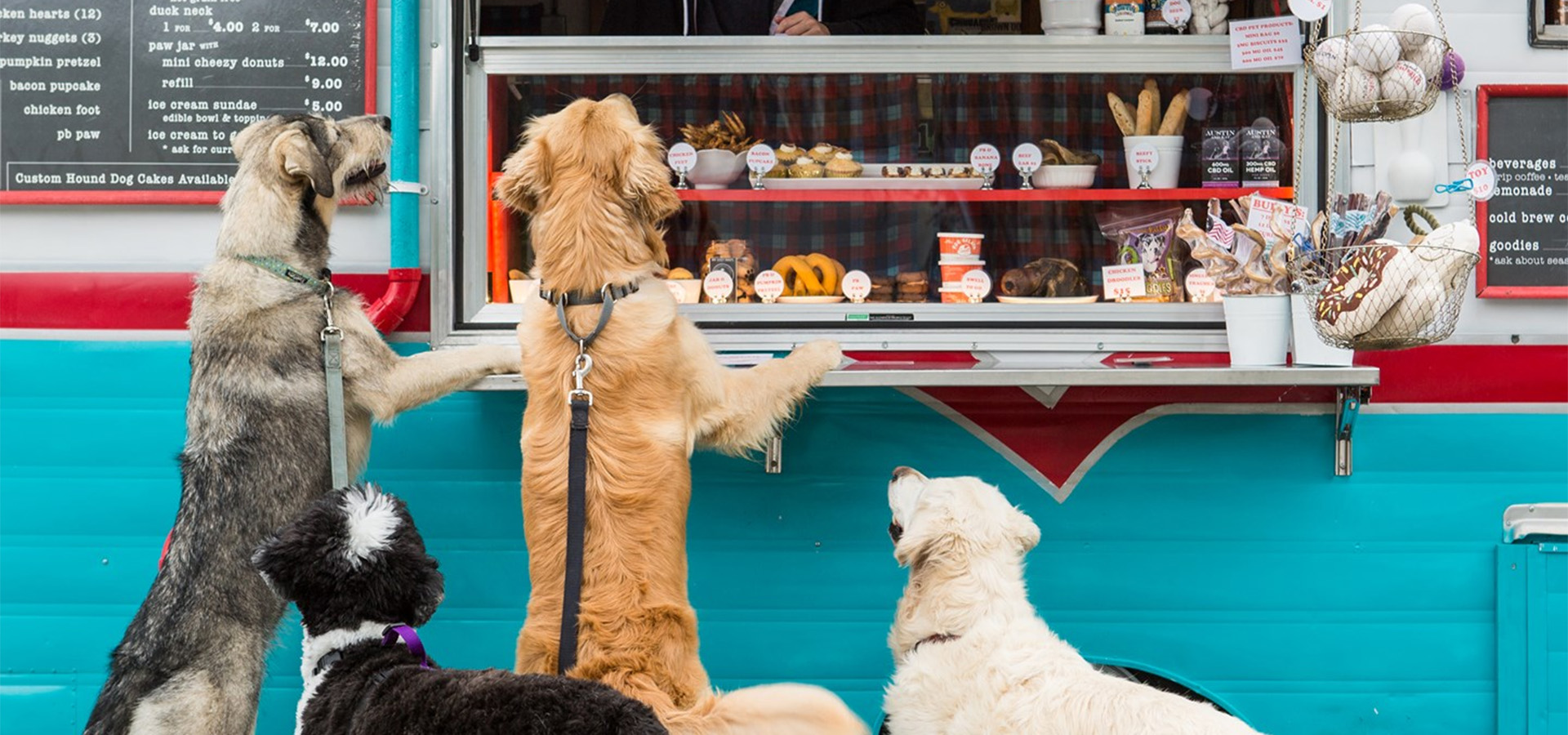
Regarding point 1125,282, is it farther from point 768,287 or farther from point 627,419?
point 627,419

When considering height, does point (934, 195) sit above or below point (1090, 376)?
above

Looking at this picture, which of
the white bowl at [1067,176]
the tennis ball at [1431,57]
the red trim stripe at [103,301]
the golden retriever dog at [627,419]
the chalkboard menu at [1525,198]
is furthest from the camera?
the white bowl at [1067,176]

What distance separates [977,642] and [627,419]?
106 cm

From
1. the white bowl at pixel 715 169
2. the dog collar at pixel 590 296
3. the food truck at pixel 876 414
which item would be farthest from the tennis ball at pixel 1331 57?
the dog collar at pixel 590 296

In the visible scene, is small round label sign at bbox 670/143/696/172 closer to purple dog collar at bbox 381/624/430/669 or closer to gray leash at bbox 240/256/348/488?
gray leash at bbox 240/256/348/488

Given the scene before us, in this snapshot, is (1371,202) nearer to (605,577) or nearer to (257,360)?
(605,577)

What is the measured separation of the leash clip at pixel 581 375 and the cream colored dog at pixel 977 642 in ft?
2.90

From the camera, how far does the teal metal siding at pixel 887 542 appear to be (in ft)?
12.6

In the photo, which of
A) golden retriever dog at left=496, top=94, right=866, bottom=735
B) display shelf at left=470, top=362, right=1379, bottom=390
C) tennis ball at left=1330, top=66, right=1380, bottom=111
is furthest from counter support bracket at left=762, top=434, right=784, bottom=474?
tennis ball at left=1330, top=66, right=1380, bottom=111

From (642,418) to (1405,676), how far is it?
2474 millimetres

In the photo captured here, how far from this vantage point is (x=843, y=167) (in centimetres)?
428

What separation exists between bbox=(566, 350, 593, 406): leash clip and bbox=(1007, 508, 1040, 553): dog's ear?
1.13 m

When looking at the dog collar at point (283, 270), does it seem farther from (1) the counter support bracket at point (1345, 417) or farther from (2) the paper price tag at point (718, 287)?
(1) the counter support bracket at point (1345, 417)

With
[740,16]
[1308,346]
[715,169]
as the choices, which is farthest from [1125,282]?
[740,16]
